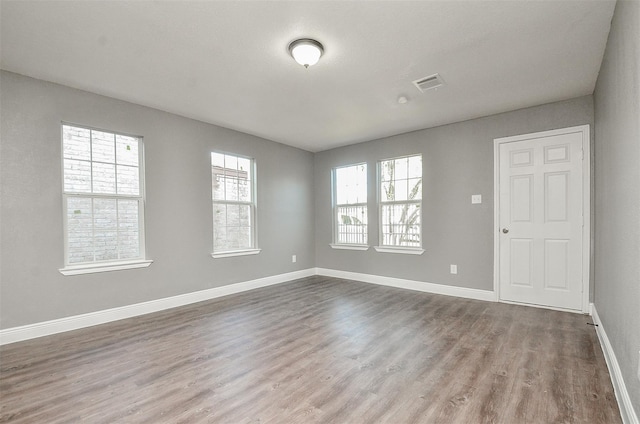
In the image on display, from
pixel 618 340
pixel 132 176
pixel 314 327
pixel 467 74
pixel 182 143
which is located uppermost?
pixel 467 74

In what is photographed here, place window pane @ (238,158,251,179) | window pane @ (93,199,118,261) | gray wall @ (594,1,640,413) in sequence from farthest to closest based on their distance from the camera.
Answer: window pane @ (238,158,251,179), window pane @ (93,199,118,261), gray wall @ (594,1,640,413)

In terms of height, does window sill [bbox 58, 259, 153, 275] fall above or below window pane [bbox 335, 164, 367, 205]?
below

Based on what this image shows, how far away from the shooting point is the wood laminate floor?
1.79 meters

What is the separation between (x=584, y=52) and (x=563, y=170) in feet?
5.01

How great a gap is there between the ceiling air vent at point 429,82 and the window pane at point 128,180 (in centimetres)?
347

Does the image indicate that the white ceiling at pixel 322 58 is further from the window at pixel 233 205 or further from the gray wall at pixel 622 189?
the window at pixel 233 205

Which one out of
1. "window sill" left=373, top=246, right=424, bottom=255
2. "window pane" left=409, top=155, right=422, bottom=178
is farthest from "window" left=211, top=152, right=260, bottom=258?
"window pane" left=409, top=155, right=422, bottom=178

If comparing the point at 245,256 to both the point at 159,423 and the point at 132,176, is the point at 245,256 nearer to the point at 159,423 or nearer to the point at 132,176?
the point at 132,176

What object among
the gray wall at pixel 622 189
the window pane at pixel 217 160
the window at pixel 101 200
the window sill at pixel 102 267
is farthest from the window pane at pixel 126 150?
the gray wall at pixel 622 189

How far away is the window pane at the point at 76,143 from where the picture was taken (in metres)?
3.25

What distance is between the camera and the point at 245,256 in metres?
4.90

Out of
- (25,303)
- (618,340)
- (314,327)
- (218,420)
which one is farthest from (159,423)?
(618,340)

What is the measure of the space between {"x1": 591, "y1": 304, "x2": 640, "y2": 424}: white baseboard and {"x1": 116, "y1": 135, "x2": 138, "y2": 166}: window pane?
480 cm

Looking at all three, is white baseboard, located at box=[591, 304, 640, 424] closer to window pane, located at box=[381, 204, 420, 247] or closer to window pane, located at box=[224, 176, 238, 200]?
window pane, located at box=[381, 204, 420, 247]
